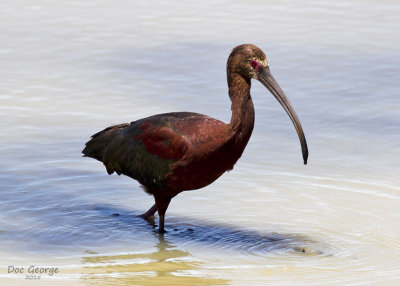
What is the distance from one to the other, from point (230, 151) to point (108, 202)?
1528 mm

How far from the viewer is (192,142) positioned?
7938 millimetres

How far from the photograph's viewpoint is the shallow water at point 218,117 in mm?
Answer: 7617

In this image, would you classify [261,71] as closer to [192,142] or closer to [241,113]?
[241,113]

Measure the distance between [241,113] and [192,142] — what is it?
428 millimetres

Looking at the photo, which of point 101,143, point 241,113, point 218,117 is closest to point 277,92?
point 241,113

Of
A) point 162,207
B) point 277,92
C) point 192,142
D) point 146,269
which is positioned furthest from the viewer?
point 162,207

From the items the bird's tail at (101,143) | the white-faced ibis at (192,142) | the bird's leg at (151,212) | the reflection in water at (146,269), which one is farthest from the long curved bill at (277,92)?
the bird's tail at (101,143)

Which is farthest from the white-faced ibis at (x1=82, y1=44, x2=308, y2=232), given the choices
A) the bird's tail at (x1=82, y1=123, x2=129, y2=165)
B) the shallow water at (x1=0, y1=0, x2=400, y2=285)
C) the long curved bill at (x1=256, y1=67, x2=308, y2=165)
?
the shallow water at (x1=0, y1=0, x2=400, y2=285)

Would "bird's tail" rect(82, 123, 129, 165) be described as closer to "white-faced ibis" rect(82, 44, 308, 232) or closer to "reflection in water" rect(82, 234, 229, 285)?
"white-faced ibis" rect(82, 44, 308, 232)

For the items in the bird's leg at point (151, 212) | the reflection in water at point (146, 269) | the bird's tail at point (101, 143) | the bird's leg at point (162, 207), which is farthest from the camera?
the bird's tail at point (101, 143)

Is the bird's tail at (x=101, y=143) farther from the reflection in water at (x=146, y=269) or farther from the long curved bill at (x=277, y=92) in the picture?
the long curved bill at (x=277, y=92)

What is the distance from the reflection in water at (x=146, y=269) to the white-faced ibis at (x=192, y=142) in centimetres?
59

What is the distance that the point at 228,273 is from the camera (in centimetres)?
732

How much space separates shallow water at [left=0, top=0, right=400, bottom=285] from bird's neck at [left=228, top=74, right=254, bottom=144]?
80 cm
